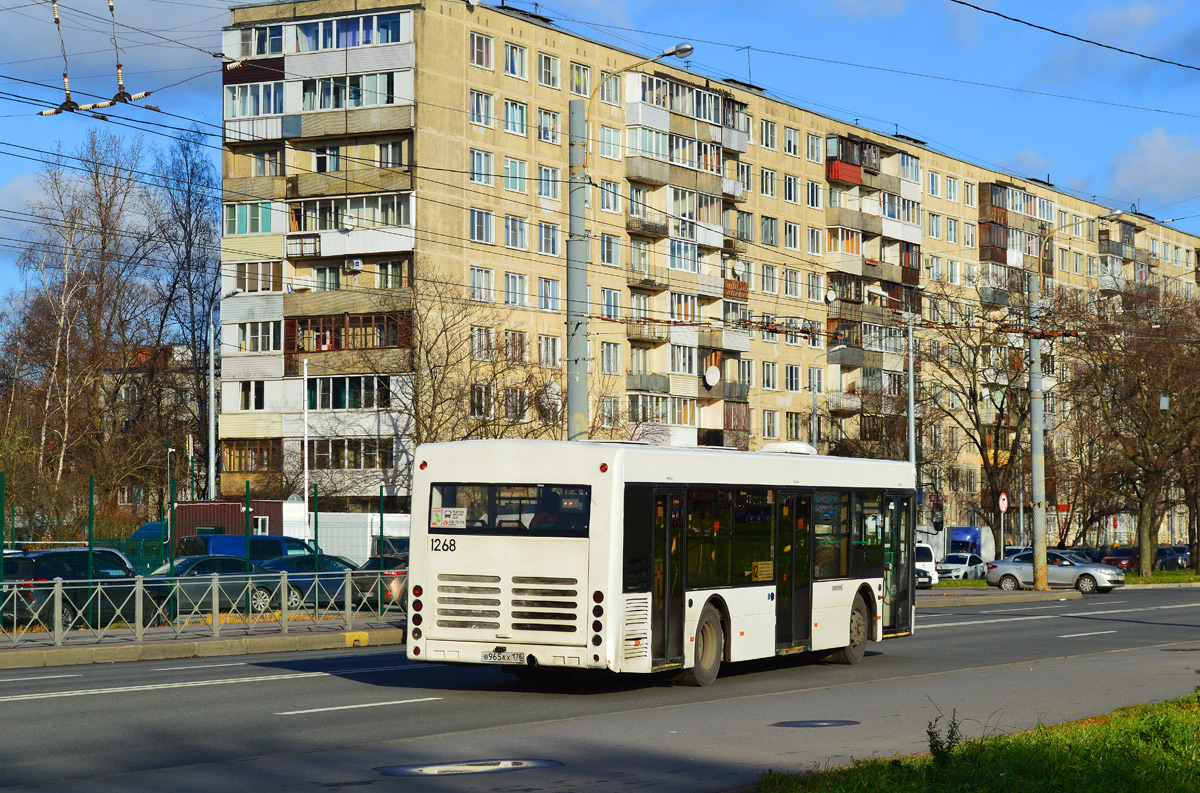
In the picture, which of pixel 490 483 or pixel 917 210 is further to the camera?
pixel 917 210

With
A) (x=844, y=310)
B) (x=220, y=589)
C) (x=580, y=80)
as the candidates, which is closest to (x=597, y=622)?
(x=220, y=589)

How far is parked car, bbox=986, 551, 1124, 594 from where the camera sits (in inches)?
1971

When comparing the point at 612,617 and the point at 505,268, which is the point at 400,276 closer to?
the point at 505,268

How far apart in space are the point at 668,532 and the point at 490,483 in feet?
6.37

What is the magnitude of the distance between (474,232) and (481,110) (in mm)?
5126

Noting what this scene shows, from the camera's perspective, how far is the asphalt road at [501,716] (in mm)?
10523

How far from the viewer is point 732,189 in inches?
3078

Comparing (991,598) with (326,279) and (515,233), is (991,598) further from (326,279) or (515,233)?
(326,279)

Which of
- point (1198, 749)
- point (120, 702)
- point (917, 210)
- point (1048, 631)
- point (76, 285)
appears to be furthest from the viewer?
point (917, 210)

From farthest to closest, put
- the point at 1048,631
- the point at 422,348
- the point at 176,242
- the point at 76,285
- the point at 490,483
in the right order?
the point at 176,242 < the point at 76,285 < the point at 422,348 < the point at 1048,631 < the point at 490,483

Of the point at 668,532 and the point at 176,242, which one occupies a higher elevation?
the point at 176,242

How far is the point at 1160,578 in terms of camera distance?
195 feet

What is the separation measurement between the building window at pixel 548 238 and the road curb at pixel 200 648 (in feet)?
142

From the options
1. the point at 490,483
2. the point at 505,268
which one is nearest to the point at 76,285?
the point at 505,268
